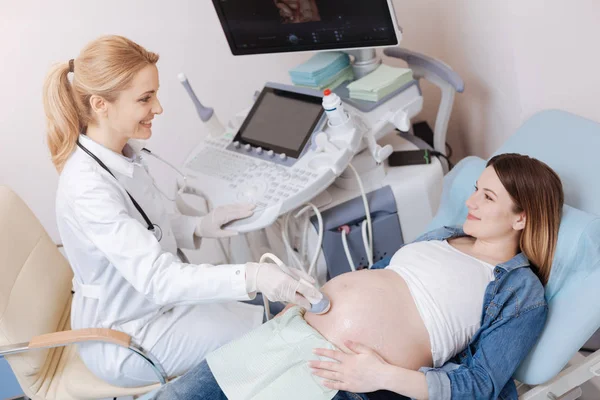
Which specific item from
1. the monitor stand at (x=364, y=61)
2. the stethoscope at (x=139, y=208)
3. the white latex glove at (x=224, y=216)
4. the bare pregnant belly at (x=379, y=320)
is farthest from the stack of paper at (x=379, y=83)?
the stethoscope at (x=139, y=208)

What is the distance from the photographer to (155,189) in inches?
68.2

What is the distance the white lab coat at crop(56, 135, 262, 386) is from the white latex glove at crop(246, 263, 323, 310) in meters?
0.03

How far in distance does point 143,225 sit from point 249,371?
0.45 meters

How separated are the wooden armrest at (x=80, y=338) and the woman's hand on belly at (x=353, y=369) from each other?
1.60 ft

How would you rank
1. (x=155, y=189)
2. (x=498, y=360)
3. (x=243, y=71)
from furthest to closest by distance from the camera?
1. (x=243, y=71)
2. (x=155, y=189)
3. (x=498, y=360)

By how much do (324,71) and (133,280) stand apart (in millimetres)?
984

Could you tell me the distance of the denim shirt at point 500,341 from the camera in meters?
1.34

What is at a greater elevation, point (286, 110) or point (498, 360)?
point (286, 110)

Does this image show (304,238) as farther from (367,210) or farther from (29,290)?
(29,290)

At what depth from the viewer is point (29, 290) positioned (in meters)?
1.69

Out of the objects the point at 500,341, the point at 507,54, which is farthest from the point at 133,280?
the point at 507,54

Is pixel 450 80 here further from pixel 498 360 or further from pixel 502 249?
pixel 498 360

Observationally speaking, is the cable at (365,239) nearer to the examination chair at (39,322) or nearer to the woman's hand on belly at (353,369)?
the woman's hand on belly at (353,369)

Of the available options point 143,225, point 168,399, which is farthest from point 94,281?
point 168,399
